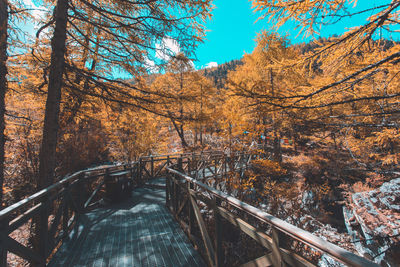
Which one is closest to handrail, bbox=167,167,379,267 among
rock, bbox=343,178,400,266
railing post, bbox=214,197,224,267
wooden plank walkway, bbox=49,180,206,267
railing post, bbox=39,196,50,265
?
railing post, bbox=214,197,224,267

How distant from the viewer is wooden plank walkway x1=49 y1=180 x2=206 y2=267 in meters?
2.58

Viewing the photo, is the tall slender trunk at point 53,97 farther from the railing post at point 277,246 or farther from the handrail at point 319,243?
the railing post at point 277,246

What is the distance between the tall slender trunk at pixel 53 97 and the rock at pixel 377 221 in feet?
25.4

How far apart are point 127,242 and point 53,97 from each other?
312 centimetres

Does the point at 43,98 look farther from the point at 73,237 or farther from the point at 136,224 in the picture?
the point at 136,224

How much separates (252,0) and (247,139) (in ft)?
18.7

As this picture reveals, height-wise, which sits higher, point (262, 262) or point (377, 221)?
point (262, 262)

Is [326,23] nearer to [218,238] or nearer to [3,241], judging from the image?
[218,238]

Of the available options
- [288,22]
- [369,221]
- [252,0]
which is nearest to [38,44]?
[252,0]

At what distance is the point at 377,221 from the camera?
535 cm

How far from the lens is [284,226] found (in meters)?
1.35

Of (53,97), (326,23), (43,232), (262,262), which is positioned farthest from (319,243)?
(53,97)

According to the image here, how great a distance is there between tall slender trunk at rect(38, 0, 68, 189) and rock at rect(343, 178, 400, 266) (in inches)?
305

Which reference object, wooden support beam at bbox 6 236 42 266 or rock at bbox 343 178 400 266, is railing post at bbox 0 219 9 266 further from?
rock at bbox 343 178 400 266
